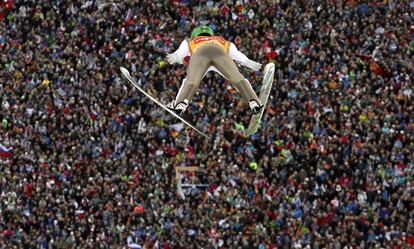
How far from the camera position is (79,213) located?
108 ft

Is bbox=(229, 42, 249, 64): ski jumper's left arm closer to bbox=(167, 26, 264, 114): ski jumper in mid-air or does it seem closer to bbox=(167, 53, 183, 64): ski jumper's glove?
bbox=(167, 26, 264, 114): ski jumper in mid-air

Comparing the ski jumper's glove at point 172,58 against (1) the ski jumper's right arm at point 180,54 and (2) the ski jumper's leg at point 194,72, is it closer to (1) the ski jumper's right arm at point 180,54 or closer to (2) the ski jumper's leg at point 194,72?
(1) the ski jumper's right arm at point 180,54

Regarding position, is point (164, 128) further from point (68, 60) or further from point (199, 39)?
point (199, 39)

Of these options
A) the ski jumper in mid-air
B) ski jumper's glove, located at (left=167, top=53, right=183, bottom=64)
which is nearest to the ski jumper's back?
the ski jumper in mid-air

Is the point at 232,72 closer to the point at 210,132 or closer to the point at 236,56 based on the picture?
the point at 236,56

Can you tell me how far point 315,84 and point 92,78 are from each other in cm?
563

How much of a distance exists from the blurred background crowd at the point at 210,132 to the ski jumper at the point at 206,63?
10.9 metres

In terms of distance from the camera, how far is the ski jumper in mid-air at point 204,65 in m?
20.8

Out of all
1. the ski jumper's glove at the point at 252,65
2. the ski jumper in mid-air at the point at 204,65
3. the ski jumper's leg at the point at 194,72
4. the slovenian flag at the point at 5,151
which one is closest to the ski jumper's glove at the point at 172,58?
the ski jumper in mid-air at the point at 204,65

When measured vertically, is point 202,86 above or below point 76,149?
above

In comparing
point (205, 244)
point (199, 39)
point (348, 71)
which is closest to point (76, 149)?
point (205, 244)

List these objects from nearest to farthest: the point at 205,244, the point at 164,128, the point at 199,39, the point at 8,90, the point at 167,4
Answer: the point at 199,39 < the point at 205,244 < the point at 164,128 < the point at 8,90 < the point at 167,4

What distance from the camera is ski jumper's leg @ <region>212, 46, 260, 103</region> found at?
20.9 metres

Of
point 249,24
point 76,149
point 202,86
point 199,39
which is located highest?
point 249,24
